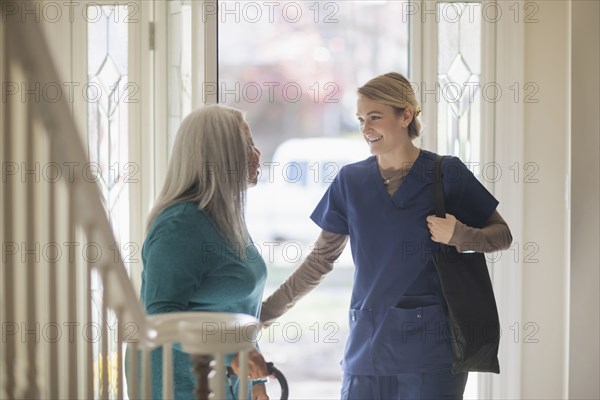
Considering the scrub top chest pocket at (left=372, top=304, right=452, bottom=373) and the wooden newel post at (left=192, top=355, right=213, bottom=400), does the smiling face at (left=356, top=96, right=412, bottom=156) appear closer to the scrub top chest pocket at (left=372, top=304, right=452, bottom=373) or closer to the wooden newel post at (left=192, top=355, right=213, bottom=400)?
the scrub top chest pocket at (left=372, top=304, right=452, bottom=373)

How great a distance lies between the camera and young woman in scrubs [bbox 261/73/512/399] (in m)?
2.24

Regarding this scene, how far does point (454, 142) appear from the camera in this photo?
3.25 meters

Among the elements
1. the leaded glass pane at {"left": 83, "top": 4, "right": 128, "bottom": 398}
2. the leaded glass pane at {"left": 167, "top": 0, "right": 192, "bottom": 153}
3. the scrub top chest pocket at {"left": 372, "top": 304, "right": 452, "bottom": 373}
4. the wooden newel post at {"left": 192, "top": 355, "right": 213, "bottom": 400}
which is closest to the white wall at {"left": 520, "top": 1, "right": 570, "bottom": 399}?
the scrub top chest pocket at {"left": 372, "top": 304, "right": 452, "bottom": 373}

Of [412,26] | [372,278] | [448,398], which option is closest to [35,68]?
[372,278]

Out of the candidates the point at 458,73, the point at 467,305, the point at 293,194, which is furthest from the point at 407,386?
the point at 293,194

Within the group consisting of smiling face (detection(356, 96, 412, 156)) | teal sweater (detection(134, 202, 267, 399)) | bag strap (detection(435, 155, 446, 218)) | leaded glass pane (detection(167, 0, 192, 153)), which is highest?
leaded glass pane (detection(167, 0, 192, 153))

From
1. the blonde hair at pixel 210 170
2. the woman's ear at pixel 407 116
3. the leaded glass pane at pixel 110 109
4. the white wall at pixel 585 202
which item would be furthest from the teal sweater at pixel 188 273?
the white wall at pixel 585 202

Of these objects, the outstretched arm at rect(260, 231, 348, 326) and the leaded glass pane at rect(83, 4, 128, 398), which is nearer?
the outstretched arm at rect(260, 231, 348, 326)

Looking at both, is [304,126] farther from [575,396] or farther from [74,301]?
[74,301]

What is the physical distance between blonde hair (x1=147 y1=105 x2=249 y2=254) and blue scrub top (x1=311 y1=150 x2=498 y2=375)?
0.47 m

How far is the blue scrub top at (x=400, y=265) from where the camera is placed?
224 centimetres

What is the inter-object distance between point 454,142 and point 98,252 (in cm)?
207

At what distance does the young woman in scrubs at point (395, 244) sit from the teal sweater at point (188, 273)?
1.38 feet

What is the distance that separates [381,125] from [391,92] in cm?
10
